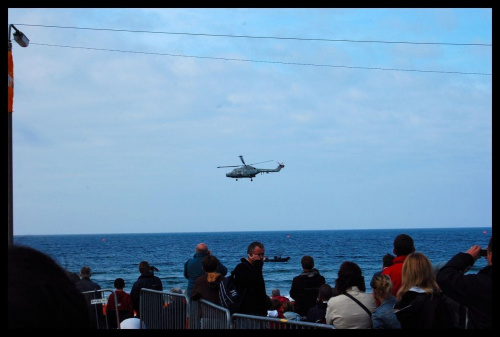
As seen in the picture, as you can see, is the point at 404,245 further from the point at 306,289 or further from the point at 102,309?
the point at 102,309

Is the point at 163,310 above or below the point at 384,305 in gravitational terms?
below

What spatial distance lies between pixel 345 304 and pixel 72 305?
16.9ft

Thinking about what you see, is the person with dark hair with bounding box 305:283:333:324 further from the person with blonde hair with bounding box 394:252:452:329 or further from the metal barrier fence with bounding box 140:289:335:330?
the person with blonde hair with bounding box 394:252:452:329

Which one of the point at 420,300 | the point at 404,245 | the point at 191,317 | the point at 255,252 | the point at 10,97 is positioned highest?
the point at 10,97

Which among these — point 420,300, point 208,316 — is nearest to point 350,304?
point 420,300

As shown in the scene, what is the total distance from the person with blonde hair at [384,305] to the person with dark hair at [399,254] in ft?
1.67

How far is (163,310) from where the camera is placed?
7.67m

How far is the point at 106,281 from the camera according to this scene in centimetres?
4872

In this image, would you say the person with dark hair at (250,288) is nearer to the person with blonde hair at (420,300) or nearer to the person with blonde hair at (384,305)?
the person with blonde hair at (384,305)

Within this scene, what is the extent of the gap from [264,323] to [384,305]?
1.18 metres

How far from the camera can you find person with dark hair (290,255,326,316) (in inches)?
354

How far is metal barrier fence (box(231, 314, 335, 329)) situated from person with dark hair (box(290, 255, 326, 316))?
303 centimetres
